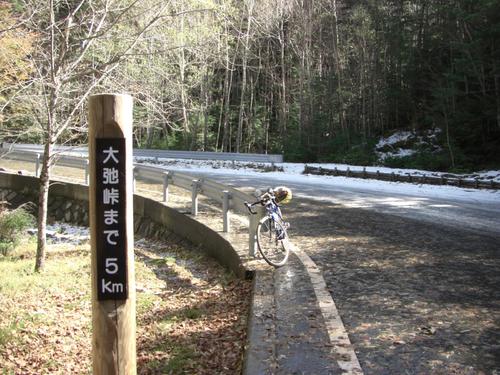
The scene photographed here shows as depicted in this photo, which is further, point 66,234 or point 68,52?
point 66,234

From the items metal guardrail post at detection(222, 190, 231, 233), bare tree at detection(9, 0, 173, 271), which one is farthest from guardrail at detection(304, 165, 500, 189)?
bare tree at detection(9, 0, 173, 271)

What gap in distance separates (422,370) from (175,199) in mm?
10021

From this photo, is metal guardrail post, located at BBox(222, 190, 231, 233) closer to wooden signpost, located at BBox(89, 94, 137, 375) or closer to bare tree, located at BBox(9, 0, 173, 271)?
bare tree, located at BBox(9, 0, 173, 271)

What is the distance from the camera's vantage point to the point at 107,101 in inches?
122

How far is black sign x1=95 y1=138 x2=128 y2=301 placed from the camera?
3.10m

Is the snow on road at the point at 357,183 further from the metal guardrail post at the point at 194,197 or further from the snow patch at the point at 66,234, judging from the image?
the snow patch at the point at 66,234

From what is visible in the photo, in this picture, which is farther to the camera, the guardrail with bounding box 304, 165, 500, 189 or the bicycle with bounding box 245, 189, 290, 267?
the guardrail with bounding box 304, 165, 500, 189

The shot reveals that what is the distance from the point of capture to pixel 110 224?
3.12 meters

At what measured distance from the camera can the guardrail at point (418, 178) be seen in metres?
17.8

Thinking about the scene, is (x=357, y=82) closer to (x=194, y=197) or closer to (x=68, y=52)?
(x=194, y=197)

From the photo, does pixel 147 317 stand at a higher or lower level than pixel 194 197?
lower

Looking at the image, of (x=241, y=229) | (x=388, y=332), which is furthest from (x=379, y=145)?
(x=388, y=332)

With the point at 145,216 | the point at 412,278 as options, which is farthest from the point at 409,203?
the point at 412,278

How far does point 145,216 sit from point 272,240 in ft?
21.4
